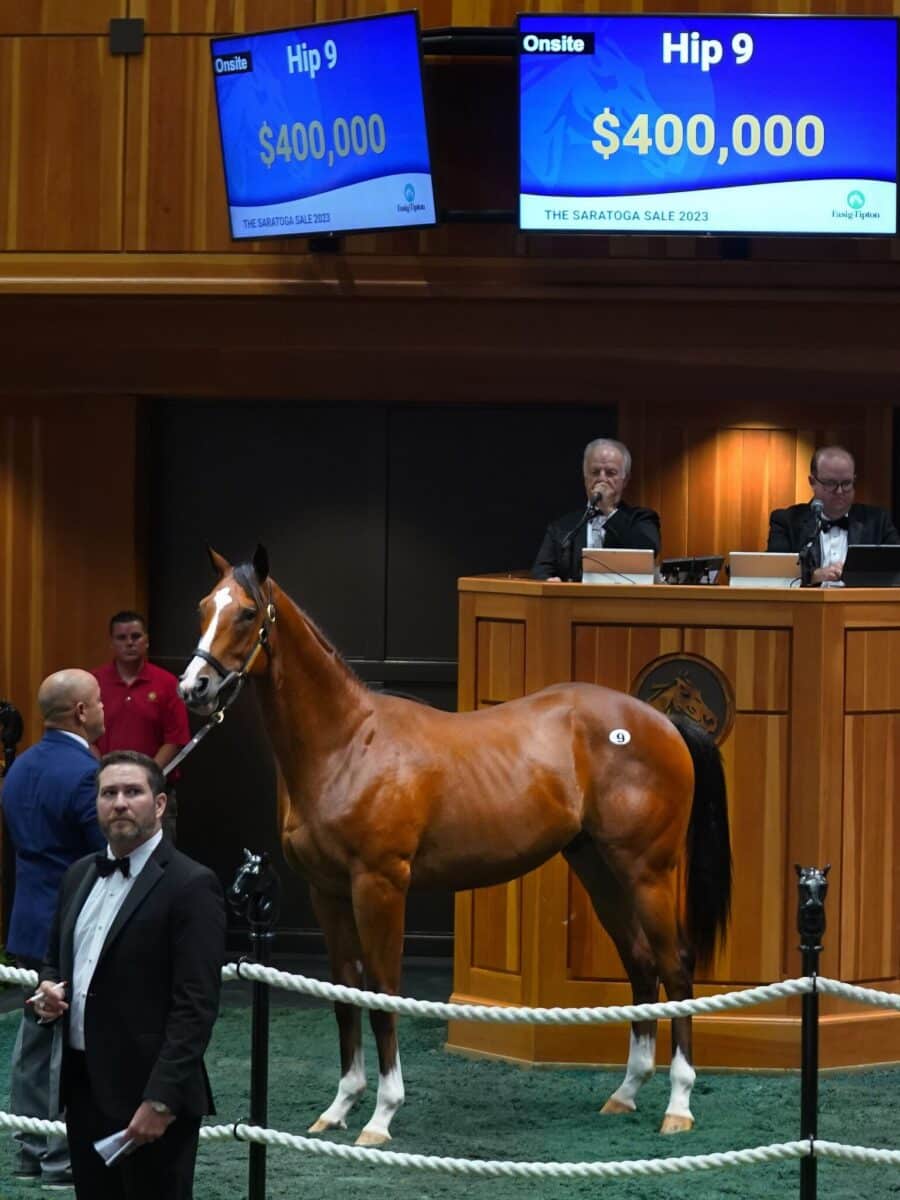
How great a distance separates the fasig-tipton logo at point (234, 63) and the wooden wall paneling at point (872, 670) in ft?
11.6

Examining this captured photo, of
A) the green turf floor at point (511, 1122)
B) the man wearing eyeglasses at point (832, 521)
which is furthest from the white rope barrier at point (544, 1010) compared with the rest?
the man wearing eyeglasses at point (832, 521)

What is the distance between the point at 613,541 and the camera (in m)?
8.23

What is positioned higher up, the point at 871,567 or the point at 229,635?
the point at 871,567

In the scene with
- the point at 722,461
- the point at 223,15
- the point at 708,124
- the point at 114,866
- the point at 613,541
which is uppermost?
the point at 223,15

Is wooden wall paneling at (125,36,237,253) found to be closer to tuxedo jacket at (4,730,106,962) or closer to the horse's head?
the horse's head

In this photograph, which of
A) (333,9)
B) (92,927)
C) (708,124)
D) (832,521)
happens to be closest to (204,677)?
(92,927)

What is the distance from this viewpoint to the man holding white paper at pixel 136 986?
14.9ft

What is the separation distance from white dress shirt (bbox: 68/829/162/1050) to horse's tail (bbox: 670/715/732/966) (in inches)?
130

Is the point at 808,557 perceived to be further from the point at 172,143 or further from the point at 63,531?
the point at 63,531

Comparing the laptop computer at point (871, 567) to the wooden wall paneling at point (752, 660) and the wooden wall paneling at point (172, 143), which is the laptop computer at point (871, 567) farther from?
the wooden wall paneling at point (172, 143)

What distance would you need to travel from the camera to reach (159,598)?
34.8 ft

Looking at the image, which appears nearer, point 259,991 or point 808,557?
point 259,991

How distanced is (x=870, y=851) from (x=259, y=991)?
3277 mm

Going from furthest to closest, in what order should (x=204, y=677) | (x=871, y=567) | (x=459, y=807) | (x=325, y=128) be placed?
(x=325, y=128), (x=871, y=567), (x=459, y=807), (x=204, y=677)
